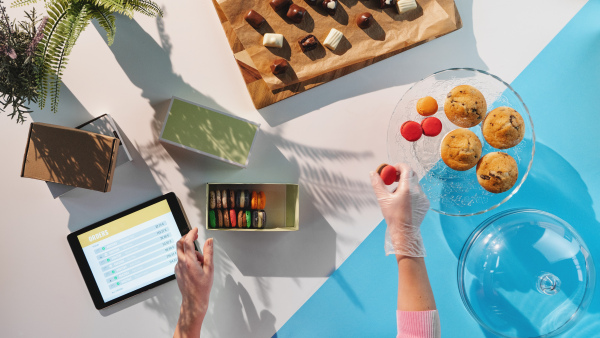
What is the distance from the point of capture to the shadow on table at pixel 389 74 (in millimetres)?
1647

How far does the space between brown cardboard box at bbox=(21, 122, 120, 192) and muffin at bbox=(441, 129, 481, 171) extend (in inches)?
45.0

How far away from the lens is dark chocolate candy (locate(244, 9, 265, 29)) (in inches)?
60.2

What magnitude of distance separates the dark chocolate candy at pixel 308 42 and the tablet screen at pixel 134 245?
76 centimetres

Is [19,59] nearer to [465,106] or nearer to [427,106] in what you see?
[427,106]

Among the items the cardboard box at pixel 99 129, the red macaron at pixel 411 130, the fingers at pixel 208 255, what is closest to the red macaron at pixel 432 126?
the red macaron at pixel 411 130

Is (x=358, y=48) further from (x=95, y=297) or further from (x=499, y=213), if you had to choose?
(x=95, y=297)

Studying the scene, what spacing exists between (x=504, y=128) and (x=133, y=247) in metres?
1.38

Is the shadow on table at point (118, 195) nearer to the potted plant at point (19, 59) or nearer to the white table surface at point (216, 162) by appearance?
the white table surface at point (216, 162)

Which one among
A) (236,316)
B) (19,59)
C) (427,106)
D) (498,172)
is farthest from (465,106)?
(19,59)

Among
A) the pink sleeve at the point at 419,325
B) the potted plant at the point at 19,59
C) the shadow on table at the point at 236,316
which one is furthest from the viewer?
the shadow on table at the point at 236,316

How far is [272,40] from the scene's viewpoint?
1.53m

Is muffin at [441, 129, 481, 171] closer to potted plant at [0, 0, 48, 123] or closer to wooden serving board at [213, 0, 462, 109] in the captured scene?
wooden serving board at [213, 0, 462, 109]

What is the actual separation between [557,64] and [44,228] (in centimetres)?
207

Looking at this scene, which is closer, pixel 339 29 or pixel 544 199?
pixel 339 29
